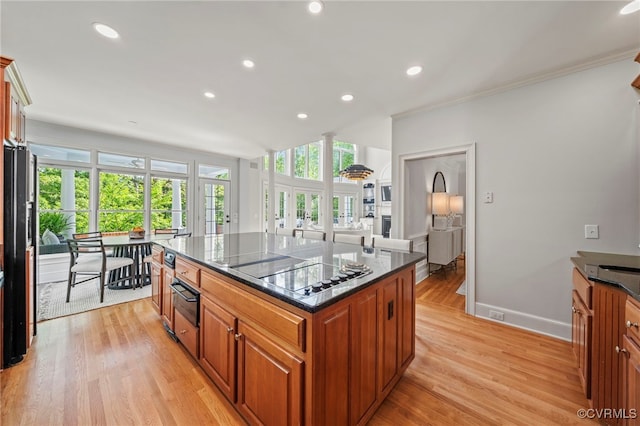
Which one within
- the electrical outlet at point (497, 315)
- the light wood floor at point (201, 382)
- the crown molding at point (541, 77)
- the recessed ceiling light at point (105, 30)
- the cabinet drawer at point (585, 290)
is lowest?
the light wood floor at point (201, 382)

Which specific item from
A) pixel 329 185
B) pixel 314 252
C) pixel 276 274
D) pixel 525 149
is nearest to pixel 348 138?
pixel 329 185

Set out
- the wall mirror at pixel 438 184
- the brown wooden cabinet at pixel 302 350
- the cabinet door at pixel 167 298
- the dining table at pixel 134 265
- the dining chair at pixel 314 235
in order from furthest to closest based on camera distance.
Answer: the wall mirror at pixel 438 184 < the dining table at pixel 134 265 < the dining chair at pixel 314 235 < the cabinet door at pixel 167 298 < the brown wooden cabinet at pixel 302 350

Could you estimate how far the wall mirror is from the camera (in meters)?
5.05

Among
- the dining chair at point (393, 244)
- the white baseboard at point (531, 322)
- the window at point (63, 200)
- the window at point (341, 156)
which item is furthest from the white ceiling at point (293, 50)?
the window at point (341, 156)

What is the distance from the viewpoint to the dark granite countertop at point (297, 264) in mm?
1148

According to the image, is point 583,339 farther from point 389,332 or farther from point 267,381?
point 267,381

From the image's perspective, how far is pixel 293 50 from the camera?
217cm

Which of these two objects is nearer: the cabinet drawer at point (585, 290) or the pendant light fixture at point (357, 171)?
the cabinet drawer at point (585, 290)

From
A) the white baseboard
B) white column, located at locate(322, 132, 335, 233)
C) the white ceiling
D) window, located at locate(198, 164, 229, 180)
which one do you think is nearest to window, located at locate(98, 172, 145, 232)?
window, located at locate(198, 164, 229, 180)

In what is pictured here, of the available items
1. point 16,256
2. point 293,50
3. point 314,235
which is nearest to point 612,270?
point 314,235

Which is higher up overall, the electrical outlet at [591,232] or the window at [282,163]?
the window at [282,163]

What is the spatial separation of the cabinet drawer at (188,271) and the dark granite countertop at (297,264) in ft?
0.24

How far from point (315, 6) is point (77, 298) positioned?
179 inches

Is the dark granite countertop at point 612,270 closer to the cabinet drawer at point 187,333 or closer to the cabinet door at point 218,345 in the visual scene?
the cabinet door at point 218,345
